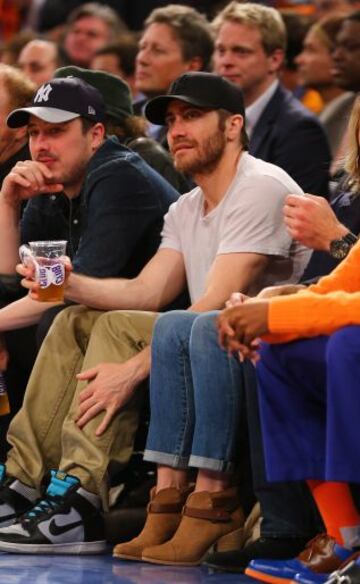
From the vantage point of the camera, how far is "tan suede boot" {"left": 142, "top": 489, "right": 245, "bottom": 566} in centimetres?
414

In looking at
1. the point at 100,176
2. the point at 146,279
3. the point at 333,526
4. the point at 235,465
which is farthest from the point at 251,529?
the point at 100,176

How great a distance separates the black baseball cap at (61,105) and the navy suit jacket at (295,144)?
112 cm

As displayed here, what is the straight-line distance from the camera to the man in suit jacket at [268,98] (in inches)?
232

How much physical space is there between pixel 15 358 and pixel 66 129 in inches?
33.9

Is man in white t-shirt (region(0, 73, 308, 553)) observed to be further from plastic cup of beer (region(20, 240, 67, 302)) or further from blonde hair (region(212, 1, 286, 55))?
blonde hair (region(212, 1, 286, 55))

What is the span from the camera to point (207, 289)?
4.41 metres

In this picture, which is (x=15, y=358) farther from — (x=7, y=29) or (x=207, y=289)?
(x=7, y=29)

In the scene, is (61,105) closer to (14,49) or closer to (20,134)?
(20,134)

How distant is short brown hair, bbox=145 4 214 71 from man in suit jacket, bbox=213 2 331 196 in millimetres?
89

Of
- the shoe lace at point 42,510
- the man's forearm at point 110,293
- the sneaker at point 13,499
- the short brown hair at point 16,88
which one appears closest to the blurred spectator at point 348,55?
the short brown hair at point 16,88

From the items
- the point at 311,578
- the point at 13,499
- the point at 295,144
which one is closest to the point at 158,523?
the point at 13,499

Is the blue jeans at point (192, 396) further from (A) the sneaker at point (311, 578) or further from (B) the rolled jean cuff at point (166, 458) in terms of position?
(A) the sneaker at point (311, 578)

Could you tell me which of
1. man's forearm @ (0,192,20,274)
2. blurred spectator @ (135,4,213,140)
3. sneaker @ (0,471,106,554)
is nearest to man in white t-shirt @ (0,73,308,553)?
sneaker @ (0,471,106,554)

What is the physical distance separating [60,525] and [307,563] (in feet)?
3.08
